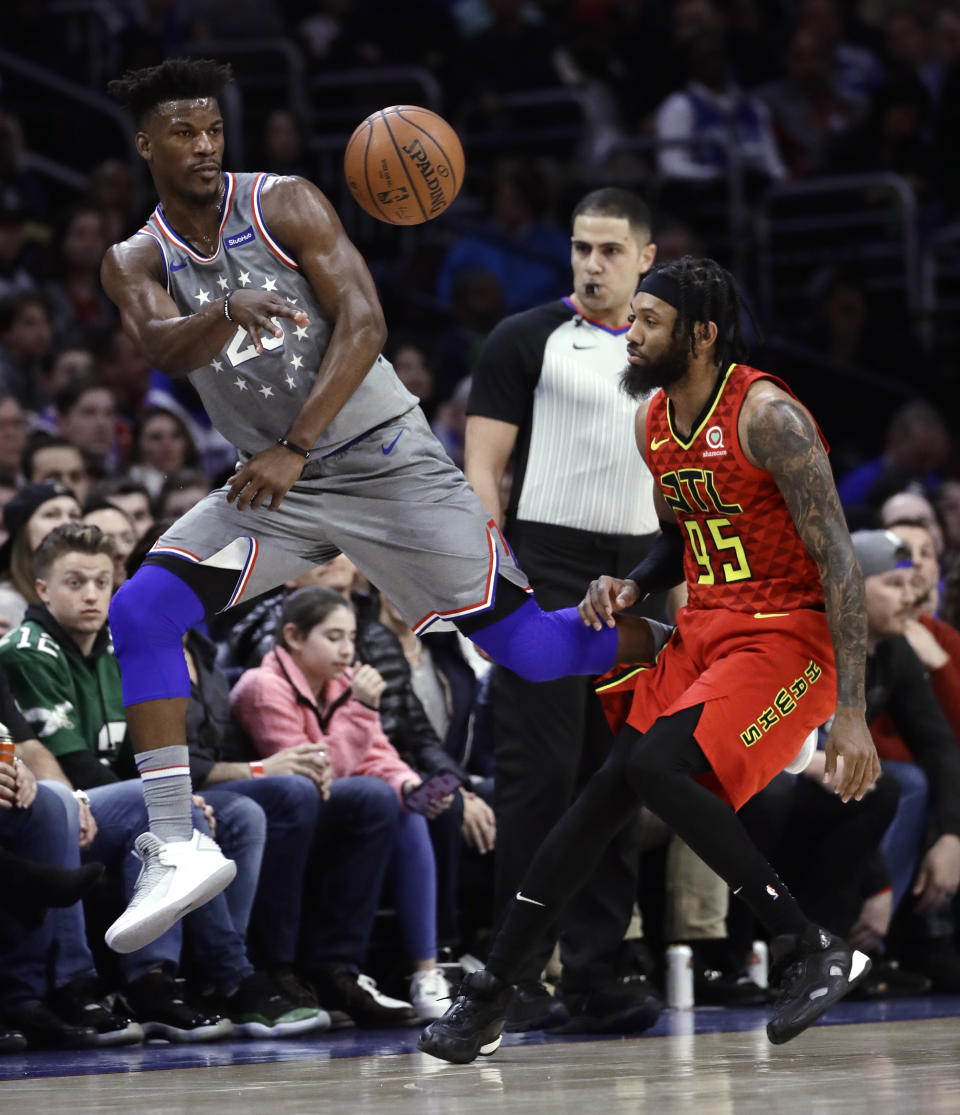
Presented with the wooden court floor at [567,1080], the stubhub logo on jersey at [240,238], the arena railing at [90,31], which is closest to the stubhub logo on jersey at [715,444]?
the stubhub logo on jersey at [240,238]

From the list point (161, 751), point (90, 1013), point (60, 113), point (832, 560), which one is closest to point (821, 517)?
point (832, 560)

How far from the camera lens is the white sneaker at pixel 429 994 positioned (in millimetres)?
5895

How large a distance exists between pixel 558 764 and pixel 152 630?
5.28 ft

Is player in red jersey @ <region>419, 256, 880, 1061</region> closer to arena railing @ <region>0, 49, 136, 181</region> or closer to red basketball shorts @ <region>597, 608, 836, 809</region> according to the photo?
red basketball shorts @ <region>597, 608, 836, 809</region>

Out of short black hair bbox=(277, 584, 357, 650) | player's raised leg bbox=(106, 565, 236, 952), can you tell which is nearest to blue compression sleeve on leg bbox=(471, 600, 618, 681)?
player's raised leg bbox=(106, 565, 236, 952)

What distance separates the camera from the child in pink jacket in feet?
19.8

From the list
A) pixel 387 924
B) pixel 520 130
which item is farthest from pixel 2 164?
pixel 387 924

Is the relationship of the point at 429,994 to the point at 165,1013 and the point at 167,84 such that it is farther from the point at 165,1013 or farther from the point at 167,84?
the point at 167,84

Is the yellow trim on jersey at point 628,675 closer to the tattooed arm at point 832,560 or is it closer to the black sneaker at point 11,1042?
the tattooed arm at point 832,560

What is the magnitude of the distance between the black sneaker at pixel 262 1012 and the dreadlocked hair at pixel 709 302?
91.8 inches

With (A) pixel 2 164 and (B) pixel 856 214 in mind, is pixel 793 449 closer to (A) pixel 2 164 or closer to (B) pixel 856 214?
(A) pixel 2 164

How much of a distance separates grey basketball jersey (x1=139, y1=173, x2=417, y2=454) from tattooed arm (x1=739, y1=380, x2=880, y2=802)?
101 centimetres

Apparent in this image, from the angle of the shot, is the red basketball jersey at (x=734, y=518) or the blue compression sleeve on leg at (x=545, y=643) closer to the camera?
the red basketball jersey at (x=734, y=518)

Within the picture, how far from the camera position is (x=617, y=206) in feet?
19.0
